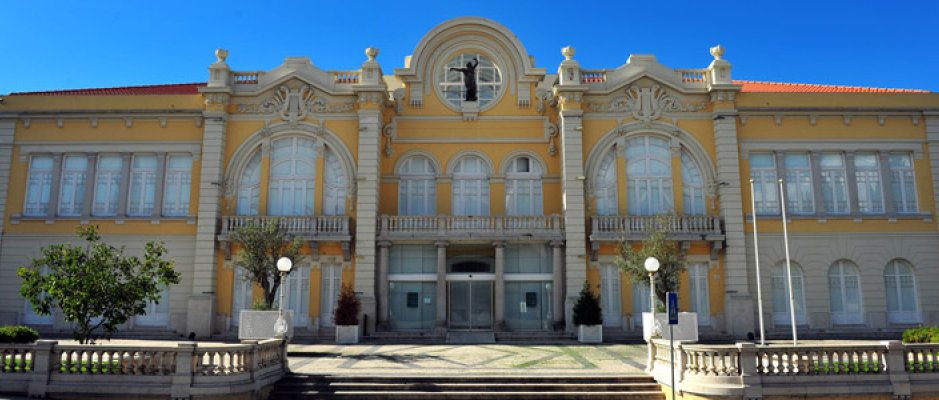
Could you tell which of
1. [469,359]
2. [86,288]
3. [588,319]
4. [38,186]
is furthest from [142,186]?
[588,319]

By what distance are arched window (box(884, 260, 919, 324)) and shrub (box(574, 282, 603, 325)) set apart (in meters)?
11.5

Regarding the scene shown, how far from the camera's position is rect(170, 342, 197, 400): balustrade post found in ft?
44.1

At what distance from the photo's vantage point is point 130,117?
2736 cm

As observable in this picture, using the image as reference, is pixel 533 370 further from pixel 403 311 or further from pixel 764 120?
pixel 764 120

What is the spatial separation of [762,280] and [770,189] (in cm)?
364

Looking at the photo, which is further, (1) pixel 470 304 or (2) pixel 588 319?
(1) pixel 470 304

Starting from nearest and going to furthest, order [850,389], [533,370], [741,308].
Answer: [850,389], [533,370], [741,308]

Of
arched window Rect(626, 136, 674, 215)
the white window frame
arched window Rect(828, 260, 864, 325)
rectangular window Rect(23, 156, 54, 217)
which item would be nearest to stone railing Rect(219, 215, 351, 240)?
rectangular window Rect(23, 156, 54, 217)

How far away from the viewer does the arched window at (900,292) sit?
25.9 m

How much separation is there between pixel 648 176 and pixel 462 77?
8711mm


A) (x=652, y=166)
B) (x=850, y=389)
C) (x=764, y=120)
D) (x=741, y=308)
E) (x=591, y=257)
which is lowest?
(x=850, y=389)

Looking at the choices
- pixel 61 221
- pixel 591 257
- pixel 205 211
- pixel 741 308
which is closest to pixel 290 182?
pixel 205 211

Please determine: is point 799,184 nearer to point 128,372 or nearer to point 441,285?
point 441,285

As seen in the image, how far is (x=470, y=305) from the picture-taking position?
26.8m
